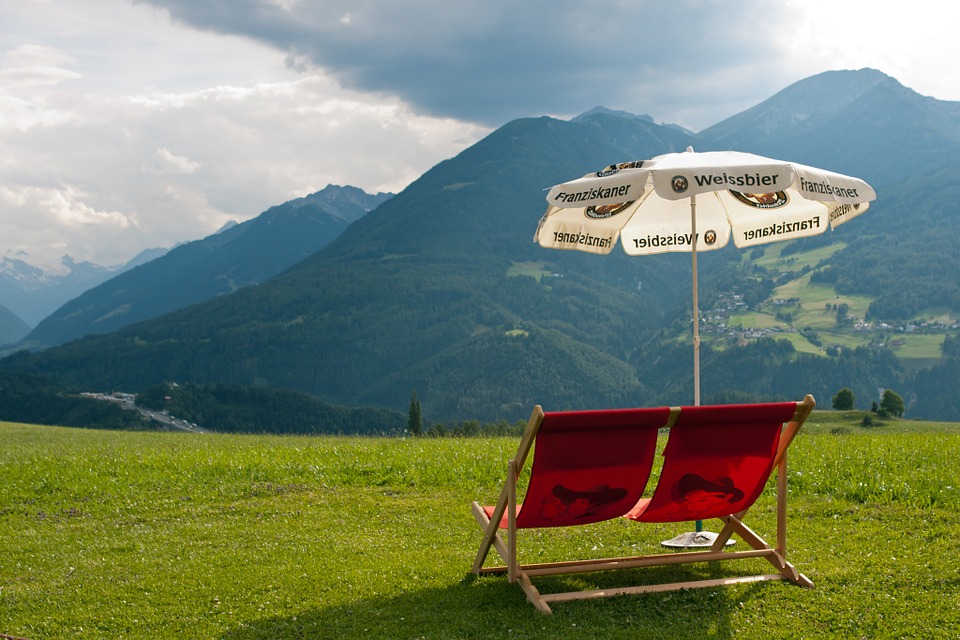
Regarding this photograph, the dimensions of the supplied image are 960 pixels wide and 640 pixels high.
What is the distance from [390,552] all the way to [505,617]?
1.98 meters

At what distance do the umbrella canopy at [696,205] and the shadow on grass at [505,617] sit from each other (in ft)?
6.61

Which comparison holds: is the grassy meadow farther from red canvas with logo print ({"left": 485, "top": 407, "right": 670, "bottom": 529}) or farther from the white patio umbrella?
the white patio umbrella

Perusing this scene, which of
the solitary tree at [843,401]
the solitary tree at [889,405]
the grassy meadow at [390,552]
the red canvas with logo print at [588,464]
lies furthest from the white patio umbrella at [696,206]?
the solitary tree at [843,401]

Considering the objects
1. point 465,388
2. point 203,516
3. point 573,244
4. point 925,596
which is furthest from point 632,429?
point 465,388

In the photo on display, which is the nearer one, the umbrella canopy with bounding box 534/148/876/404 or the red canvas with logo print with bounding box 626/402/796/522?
the red canvas with logo print with bounding box 626/402/796/522

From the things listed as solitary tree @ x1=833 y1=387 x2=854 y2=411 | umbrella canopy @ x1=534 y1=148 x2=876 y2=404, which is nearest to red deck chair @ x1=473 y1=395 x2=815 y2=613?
umbrella canopy @ x1=534 y1=148 x2=876 y2=404

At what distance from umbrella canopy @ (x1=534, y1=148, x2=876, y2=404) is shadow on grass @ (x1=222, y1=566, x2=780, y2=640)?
201 centimetres

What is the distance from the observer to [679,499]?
5859mm

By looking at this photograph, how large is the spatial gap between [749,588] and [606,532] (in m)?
2.04

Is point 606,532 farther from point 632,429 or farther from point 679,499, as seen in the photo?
point 632,429

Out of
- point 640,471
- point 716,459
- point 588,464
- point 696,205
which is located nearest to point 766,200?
point 696,205

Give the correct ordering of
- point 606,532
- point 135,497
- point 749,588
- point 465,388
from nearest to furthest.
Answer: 1. point 749,588
2. point 606,532
3. point 135,497
4. point 465,388

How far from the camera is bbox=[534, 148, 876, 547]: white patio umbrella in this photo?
6445mm

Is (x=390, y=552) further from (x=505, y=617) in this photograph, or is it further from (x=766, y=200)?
(x=766, y=200)
